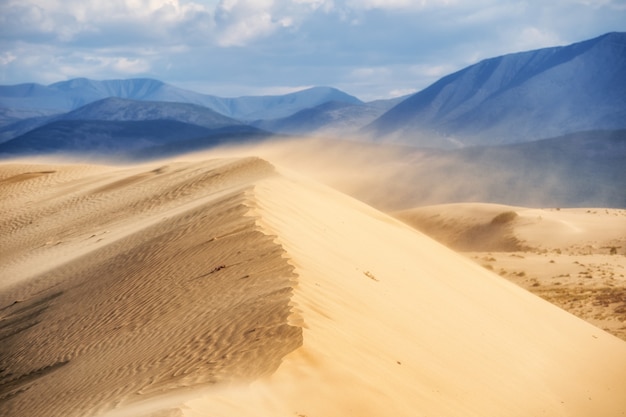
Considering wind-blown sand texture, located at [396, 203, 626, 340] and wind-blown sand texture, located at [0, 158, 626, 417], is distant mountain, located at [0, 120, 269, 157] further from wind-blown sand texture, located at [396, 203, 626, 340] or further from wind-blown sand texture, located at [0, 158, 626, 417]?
wind-blown sand texture, located at [0, 158, 626, 417]

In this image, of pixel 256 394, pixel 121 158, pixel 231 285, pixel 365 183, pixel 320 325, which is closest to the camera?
pixel 256 394

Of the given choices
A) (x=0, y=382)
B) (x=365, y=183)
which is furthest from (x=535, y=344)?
(x=365, y=183)

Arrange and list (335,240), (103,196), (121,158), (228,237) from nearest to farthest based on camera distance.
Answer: (228,237)
(335,240)
(103,196)
(121,158)

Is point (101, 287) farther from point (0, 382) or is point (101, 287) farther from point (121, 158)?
point (121, 158)

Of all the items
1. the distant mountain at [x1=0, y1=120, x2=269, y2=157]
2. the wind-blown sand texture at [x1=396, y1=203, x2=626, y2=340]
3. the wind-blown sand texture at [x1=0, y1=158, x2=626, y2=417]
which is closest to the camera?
the wind-blown sand texture at [x1=0, y1=158, x2=626, y2=417]

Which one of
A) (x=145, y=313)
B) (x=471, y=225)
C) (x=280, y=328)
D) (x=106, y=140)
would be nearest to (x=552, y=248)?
(x=471, y=225)

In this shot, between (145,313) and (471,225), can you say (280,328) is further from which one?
(471,225)

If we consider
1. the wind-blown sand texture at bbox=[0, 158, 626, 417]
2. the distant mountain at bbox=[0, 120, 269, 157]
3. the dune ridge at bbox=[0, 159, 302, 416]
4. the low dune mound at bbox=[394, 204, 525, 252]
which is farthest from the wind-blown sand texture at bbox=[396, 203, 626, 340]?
the distant mountain at bbox=[0, 120, 269, 157]
